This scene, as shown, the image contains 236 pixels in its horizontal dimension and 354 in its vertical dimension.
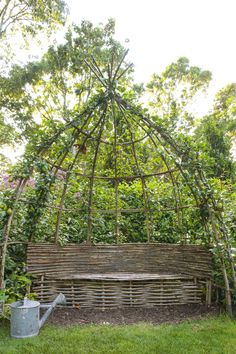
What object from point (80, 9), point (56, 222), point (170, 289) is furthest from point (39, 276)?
point (80, 9)

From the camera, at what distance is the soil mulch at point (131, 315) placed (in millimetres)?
2844

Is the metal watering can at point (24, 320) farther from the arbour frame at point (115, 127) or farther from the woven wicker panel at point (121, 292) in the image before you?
the woven wicker panel at point (121, 292)

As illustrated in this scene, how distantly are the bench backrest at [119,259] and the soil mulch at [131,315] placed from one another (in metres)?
0.42

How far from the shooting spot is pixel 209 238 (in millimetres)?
3416

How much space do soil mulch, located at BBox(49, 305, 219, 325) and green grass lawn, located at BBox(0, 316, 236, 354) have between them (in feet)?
0.59

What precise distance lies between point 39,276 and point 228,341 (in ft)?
6.81

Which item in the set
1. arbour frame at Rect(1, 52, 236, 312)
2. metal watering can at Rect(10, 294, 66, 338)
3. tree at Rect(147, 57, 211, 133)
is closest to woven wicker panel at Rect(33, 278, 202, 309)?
arbour frame at Rect(1, 52, 236, 312)

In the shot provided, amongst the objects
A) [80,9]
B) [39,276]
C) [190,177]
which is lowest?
[39,276]

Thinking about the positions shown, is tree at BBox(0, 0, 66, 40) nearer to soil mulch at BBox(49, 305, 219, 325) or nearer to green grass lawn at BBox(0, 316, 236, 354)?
soil mulch at BBox(49, 305, 219, 325)

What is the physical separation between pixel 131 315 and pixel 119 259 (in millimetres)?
920

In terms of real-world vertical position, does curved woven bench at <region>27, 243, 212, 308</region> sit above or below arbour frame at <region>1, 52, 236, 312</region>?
below

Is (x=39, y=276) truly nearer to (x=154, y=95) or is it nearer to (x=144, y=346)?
(x=144, y=346)

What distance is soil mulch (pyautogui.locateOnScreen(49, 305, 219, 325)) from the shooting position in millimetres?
2844

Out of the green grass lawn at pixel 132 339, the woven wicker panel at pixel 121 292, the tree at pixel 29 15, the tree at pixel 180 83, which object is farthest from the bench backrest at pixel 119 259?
the tree at pixel 180 83
